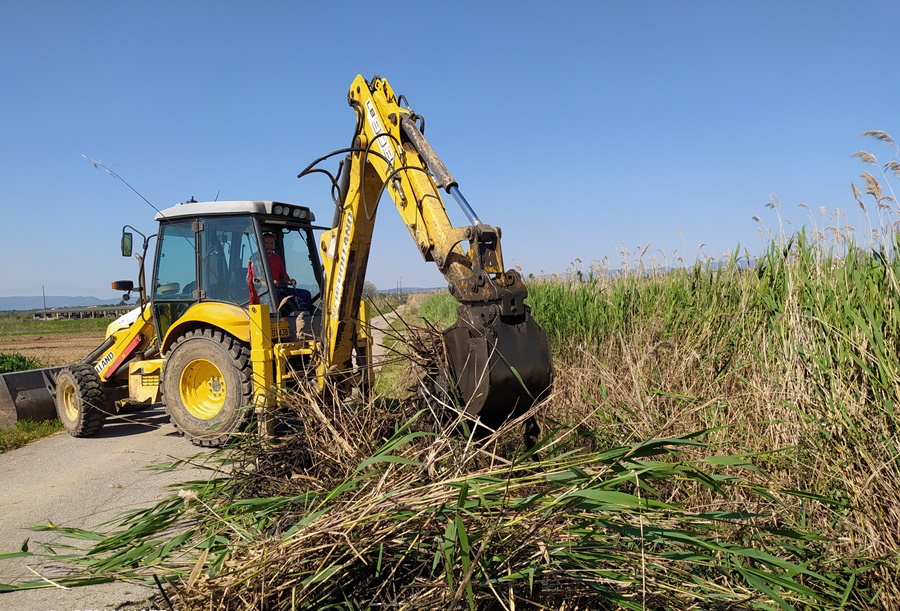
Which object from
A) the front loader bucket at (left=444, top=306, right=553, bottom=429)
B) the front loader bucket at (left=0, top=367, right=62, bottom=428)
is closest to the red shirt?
the front loader bucket at (left=444, top=306, right=553, bottom=429)

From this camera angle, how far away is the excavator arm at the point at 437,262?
338 centimetres

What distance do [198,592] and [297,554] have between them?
14.3 inches

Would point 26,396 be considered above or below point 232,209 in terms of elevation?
below

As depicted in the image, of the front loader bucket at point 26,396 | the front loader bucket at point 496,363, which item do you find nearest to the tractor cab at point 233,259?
the front loader bucket at point 26,396

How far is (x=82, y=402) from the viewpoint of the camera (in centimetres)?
754

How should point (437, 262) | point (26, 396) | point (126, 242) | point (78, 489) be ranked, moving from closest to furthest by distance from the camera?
point (437, 262) < point (78, 489) < point (126, 242) < point (26, 396)

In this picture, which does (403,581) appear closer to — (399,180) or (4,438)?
(399,180)

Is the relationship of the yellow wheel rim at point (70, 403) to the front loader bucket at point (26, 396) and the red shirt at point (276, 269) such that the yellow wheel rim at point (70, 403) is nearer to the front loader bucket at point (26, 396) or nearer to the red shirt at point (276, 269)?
the front loader bucket at point (26, 396)

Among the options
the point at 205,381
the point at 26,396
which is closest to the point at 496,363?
the point at 205,381

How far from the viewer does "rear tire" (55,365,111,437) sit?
7582 millimetres

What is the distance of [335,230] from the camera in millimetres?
5645

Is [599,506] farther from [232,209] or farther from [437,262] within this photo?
[232,209]

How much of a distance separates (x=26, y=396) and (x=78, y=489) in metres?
3.80

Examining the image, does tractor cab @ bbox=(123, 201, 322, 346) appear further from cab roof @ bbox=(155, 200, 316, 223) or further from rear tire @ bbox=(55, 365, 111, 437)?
rear tire @ bbox=(55, 365, 111, 437)
